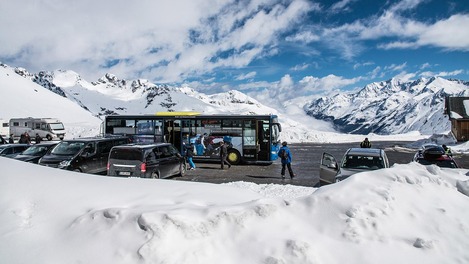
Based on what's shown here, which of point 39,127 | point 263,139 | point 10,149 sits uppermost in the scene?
point 39,127

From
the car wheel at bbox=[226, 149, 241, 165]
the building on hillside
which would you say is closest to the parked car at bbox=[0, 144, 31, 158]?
the car wheel at bbox=[226, 149, 241, 165]

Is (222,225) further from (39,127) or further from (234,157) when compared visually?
(39,127)

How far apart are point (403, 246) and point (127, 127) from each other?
2156 cm

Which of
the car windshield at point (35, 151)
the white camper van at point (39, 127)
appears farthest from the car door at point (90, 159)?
the white camper van at point (39, 127)

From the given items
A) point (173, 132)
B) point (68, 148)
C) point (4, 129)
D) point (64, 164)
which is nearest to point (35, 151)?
point (68, 148)

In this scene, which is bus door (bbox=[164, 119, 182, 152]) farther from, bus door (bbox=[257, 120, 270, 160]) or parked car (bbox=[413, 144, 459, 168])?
parked car (bbox=[413, 144, 459, 168])

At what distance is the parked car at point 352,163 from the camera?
11.8 metres

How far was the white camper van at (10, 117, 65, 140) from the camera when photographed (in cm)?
4000

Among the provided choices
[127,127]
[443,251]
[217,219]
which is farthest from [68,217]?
[127,127]

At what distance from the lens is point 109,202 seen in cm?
546

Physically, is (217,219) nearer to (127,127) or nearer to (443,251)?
(443,251)

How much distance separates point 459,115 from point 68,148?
163 feet

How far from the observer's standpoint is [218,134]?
2167 centimetres

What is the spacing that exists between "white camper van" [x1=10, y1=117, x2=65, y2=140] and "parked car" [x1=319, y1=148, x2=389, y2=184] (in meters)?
36.1
